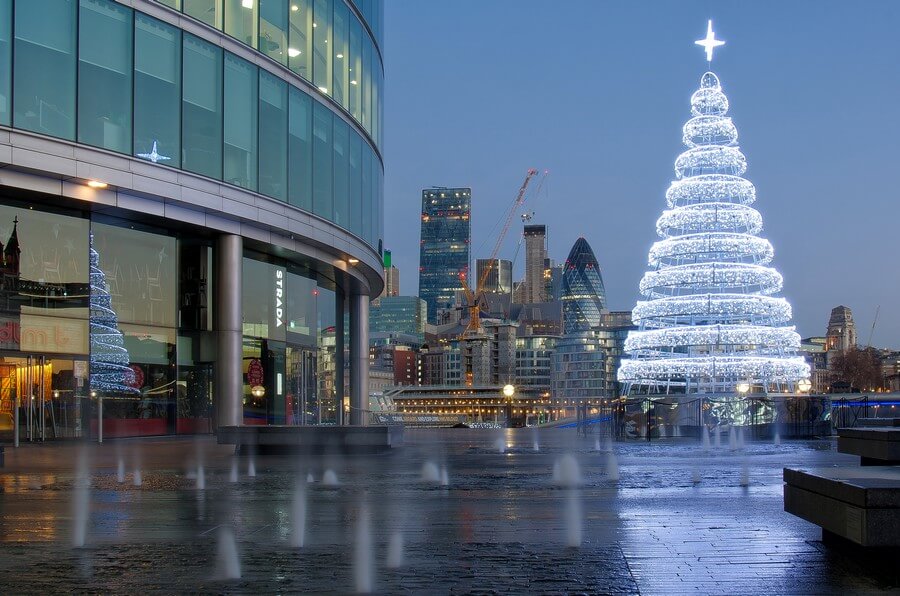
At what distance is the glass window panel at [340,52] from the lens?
43844mm

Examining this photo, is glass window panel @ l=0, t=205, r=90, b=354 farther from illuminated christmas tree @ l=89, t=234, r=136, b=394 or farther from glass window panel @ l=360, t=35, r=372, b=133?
glass window panel @ l=360, t=35, r=372, b=133

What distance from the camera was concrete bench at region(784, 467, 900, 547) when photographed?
26.8 feet

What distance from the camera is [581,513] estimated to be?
12883 millimetres

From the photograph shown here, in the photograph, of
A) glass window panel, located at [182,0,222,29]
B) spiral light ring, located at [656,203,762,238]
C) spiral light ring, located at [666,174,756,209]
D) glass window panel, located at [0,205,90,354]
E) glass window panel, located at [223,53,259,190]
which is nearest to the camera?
glass window panel, located at [0,205,90,354]

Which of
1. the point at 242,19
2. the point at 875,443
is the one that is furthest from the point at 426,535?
the point at 242,19

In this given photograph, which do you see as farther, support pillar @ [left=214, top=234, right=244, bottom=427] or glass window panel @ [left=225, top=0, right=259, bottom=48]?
support pillar @ [left=214, top=234, right=244, bottom=427]

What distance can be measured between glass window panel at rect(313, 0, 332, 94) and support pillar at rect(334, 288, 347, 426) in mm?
13667

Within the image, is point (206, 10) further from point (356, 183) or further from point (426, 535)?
point (426, 535)

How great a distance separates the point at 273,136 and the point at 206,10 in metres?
5.15

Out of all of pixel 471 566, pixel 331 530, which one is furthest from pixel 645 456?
pixel 471 566

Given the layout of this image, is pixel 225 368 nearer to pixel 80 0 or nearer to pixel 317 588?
pixel 80 0

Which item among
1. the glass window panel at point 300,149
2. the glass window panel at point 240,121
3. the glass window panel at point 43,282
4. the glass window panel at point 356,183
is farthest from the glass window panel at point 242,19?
the glass window panel at point 356,183

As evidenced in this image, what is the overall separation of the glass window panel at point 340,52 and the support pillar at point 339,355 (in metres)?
12.2

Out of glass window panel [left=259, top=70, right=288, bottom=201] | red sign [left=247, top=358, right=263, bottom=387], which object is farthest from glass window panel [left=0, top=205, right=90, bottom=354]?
red sign [left=247, top=358, right=263, bottom=387]
